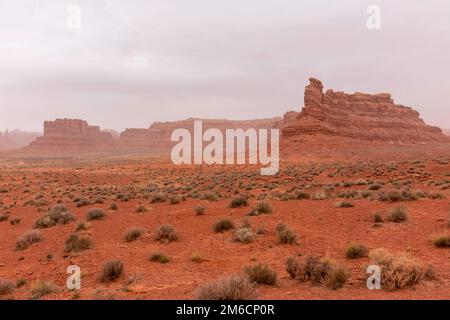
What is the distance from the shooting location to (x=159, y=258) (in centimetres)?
936

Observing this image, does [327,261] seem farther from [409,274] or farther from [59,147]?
[59,147]

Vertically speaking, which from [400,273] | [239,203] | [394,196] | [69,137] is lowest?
[239,203]

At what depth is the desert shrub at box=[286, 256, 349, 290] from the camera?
6.52m

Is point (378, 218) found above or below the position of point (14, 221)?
above

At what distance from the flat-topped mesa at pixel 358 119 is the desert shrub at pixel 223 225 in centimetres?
6663

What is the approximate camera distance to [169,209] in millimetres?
17766

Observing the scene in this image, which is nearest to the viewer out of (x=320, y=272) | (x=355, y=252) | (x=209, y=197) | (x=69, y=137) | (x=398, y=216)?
(x=320, y=272)

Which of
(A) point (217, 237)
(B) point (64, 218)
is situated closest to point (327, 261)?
(A) point (217, 237)

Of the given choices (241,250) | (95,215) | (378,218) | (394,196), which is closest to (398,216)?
(378,218)

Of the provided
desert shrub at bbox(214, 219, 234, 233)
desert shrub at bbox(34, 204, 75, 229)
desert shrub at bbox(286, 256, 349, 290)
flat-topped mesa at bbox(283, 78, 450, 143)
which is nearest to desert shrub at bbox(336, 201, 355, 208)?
desert shrub at bbox(214, 219, 234, 233)

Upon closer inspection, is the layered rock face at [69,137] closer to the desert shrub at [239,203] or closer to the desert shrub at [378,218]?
the desert shrub at [239,203]

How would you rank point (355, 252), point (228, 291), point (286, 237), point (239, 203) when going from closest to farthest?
point (228, 291) → point (355, 252) → point (286, 237) → point (239, 203)

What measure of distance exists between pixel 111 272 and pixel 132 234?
3.86 meters

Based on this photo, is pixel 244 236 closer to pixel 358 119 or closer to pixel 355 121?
pixel 355 121
